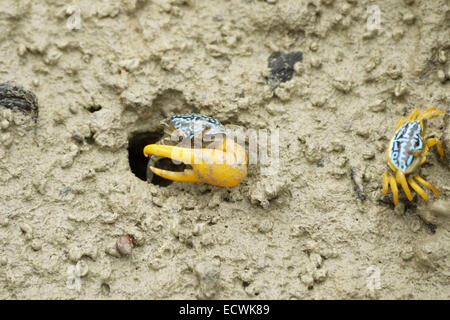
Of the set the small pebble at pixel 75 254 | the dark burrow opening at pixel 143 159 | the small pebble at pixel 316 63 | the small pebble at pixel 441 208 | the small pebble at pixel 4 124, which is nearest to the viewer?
the small pebble at pixel 441 208

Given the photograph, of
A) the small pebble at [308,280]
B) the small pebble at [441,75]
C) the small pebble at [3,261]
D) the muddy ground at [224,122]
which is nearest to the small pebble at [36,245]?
the muddy ground at [224,122]

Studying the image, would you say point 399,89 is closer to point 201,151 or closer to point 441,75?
point 441,75

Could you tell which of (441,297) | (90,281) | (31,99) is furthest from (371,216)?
(31,99)

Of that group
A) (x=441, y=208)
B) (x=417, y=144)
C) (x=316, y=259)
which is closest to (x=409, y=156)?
(x=417, y=144)

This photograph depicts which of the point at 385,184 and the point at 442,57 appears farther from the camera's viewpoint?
the point at 442,57

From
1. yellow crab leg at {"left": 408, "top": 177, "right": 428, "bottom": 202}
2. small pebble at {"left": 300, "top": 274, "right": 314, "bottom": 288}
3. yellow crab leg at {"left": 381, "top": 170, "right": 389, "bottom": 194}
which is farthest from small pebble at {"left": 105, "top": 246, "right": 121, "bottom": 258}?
yellow crab leg at {"left": 408, "top": 177, "right": 428, "bottom": 202}

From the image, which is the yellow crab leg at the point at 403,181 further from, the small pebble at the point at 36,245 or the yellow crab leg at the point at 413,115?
the small pebble at the point at 36,245

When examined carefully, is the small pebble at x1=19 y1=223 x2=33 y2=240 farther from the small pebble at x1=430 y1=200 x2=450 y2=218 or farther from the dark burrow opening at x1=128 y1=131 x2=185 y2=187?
the small pebble at x1=430 y1=200 x2=450 y2=218
